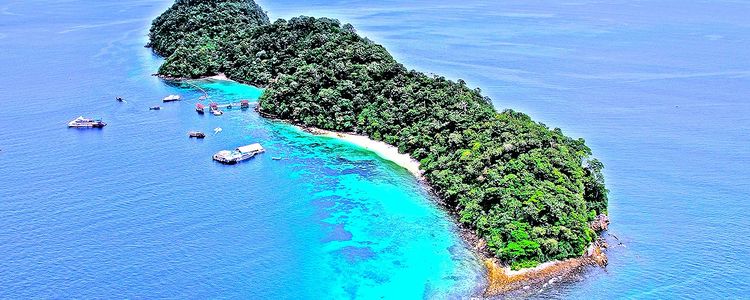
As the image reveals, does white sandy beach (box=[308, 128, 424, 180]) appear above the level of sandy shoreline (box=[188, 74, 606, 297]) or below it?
above

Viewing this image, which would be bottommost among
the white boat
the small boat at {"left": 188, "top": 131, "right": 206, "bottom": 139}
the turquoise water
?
the turquoise water

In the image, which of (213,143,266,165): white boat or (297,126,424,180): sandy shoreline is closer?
(297,126,424,180): sandy shoreline

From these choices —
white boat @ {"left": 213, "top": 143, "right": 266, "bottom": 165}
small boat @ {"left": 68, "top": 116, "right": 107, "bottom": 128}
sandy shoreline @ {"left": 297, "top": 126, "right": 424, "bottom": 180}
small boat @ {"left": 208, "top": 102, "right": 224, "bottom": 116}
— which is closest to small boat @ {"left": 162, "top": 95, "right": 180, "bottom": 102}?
small boat @ {"left": 208, "top": 102, "right": 224, "bottom": 116}

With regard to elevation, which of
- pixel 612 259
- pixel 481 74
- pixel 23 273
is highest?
pixel 481 74

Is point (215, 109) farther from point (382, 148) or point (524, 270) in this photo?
point (524, 270)

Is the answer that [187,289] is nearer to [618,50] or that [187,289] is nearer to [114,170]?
[114,170]

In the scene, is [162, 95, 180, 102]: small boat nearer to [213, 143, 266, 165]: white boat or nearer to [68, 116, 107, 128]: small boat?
[68, 116, 107, 128]: small boat

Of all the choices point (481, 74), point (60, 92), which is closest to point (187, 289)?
point (60, 92)

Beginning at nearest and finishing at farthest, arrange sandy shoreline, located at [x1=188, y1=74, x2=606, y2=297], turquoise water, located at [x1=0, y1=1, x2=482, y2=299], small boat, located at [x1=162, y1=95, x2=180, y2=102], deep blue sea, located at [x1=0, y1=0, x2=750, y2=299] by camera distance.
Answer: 1. sandy shoreline, located at [x1=188, y1=74, x2=606, y2=297]
2. turquoise water, located at [x1=0, y1=1, x2=482, y2=299]
3. deep blue sea, located at [x1=0, y1=0, x2=750, y2=299]
4. small boat, located at [x1=162, y1=95, x2=180, y2=102]
